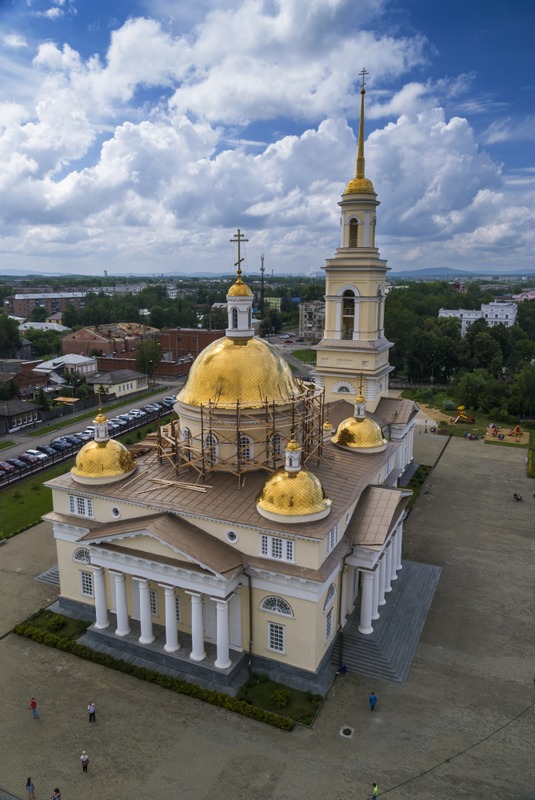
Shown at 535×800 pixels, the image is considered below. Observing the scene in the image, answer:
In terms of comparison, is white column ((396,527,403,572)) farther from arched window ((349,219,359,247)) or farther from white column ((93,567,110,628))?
arched window ((349,219,359,247))

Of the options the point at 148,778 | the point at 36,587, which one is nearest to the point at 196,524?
the point at 148,778

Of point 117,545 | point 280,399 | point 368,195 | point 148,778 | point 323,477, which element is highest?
point 368,195

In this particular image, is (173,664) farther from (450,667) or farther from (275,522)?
(450,667)

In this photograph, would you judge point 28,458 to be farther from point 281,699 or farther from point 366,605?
point 281,699

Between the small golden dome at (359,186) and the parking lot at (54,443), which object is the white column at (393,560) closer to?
the small golden dome at (359,186)

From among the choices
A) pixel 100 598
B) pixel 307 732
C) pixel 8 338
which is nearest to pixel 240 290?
pixel 100 598

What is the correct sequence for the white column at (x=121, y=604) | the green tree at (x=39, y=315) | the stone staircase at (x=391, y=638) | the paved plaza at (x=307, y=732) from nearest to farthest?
1. the paved plaza at (x=307, y=732)
2. the stone staircase at (x=391, y=638)
3. the white column at (x=121, y=604)
4. the green tree at (x=39, y=315)

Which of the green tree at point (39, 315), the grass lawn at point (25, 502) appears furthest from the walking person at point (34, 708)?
the green tree at point (39, 315)
